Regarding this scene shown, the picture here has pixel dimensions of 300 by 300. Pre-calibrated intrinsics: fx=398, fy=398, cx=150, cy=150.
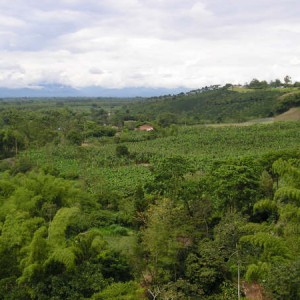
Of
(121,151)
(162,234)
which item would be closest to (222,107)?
(121,151)

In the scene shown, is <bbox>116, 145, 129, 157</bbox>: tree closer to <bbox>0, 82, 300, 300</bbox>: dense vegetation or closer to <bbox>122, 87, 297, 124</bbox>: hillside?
<bbox>0, 82, 300, 300</bbox>: dense vegetation

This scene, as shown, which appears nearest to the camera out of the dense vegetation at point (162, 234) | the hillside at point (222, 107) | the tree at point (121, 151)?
the dense vegetation at point (162, 234)

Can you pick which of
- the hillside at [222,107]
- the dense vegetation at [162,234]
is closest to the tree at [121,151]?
the dense vegetation at [162,234]

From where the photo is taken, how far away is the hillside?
250 ft

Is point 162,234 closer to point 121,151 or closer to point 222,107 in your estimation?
point 121,151

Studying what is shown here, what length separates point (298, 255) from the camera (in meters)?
10.5

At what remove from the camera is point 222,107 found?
90438mm

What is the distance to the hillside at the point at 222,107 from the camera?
76.2m

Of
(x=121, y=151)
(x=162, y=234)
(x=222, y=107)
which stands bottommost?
(x=121, y=151)

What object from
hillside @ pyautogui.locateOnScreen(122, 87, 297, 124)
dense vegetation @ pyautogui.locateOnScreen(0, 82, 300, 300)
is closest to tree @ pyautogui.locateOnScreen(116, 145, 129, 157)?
dense vegetation @ pyautogui.locateOnScreen(0, 82, 300, 300)

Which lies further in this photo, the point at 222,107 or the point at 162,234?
the point at 222,107

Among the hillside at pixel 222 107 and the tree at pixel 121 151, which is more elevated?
the hillside at pixel 222 107

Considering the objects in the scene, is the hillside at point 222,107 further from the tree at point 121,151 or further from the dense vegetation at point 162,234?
the dense vegetation at point 162,234

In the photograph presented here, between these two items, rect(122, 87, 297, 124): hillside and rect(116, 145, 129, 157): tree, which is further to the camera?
rect(122, 87, 297, 124): hillside
